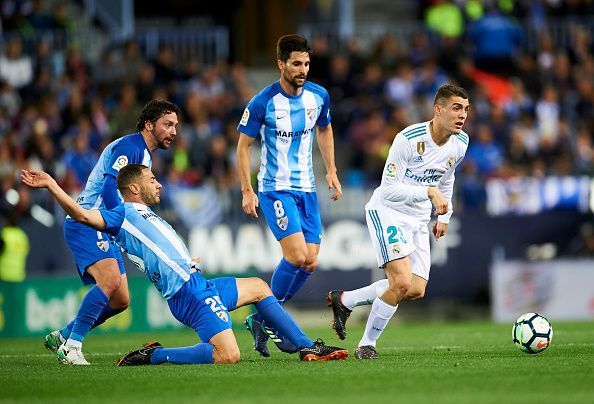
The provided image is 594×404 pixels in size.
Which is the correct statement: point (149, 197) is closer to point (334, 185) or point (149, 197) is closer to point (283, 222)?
point (283, 222)

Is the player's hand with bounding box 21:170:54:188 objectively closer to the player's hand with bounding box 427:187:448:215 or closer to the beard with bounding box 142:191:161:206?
the beard with bounding box 142:191:161:206

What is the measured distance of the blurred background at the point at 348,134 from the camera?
60.5 ft

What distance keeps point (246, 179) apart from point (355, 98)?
11.3 m

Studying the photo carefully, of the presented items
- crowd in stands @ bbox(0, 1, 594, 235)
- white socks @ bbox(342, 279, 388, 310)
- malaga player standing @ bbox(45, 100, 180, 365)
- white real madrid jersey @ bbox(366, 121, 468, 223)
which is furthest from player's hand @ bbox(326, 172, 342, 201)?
crowd in stands @ bbox(0, 1, 594, 235)

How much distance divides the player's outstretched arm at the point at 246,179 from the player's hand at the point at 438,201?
1619mm

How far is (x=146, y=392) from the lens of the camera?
7766mm

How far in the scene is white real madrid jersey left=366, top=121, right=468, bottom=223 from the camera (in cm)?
1025

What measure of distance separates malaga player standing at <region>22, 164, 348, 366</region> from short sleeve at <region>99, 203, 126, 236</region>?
0.05 m

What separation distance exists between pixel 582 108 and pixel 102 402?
17151 millimetres

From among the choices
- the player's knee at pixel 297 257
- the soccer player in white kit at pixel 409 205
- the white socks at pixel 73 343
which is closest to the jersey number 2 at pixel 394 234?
the soccer player in white kit at pixel 409 205

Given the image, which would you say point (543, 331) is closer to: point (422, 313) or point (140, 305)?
point (140, 305)

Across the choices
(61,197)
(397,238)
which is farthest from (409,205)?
(61,197)

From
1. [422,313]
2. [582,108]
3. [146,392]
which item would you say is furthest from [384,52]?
[146,392]

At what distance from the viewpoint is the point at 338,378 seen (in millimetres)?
8250
